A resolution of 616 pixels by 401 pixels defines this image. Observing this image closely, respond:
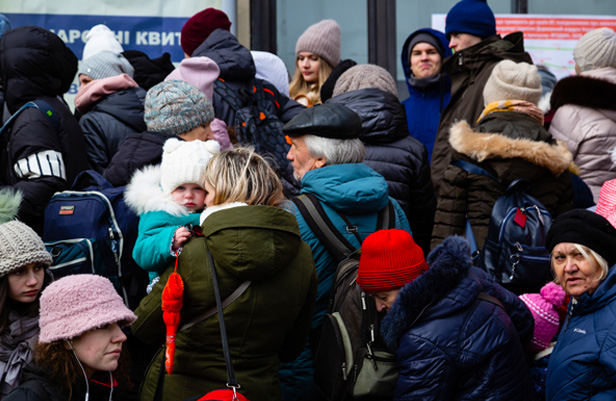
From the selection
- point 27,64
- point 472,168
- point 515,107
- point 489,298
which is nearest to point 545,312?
point 489,298

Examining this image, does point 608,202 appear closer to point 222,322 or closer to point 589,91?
point 589,91

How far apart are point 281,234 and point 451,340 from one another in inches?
33.6

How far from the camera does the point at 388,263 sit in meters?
3.58

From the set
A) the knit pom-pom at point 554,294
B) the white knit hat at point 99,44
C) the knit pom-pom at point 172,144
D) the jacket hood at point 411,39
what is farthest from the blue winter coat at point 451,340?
the white knit hat at point 99,44

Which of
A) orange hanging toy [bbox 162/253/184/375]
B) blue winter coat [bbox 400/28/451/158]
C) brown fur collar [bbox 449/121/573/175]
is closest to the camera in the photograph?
orange hanging toy [bbox 162/253/184/375]

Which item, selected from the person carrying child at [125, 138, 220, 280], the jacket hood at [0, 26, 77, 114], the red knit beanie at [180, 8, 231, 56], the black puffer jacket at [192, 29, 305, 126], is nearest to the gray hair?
the person carrying child at [125, 138, 220, 280]

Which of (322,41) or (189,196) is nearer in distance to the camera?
(189,196)

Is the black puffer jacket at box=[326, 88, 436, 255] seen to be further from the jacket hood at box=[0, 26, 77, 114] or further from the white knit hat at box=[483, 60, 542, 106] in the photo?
the jacket hood at box=[0, 26, 77, 114]

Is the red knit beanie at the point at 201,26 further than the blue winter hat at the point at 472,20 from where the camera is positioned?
Yes

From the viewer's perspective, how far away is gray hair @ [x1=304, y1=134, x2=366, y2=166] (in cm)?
425

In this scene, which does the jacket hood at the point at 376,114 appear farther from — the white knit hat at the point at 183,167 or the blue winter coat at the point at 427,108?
the white knit hat at the point at 183,167

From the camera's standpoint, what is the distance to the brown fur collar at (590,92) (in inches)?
A: 232

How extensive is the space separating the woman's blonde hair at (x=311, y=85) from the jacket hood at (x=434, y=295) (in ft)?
12.7

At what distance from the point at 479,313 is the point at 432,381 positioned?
37 cm
